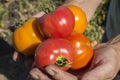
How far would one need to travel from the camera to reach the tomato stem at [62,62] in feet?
6.01

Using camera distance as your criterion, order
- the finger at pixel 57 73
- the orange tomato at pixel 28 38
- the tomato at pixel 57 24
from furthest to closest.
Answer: the orange tomato at pixel 28 38 → the tomato at pixel 57 24 → the finger at pixel 57 73

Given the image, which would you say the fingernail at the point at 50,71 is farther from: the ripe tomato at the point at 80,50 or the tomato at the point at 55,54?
the ripe tomato at the point at 80,50

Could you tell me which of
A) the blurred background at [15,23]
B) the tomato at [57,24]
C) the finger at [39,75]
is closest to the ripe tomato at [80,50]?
the tomato at [57,24]

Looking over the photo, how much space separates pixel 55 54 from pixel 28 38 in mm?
Result: 269

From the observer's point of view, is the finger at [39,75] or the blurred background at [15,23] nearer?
the finger at [39,75]

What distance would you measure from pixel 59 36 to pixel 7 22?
1.96m

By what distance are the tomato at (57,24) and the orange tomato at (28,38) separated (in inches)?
3.2

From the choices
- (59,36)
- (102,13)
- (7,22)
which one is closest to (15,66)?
(7,22)

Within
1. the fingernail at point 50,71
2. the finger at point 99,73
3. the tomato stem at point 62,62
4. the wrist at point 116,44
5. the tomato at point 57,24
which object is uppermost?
the tomato at point 57,24

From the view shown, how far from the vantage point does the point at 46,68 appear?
71.6 inches

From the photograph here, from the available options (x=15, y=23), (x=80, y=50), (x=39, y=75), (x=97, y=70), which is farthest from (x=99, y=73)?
(x=15, y=23)

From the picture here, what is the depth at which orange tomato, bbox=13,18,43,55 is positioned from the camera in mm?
2059

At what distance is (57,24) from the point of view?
1974 millimetres

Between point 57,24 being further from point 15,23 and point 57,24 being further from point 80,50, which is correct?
point 15,23
